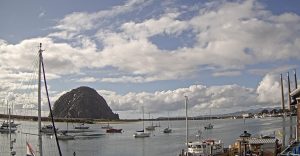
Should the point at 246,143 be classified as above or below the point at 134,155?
above

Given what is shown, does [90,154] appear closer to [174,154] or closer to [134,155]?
[134,155]

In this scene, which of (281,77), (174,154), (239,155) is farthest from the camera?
(174,154)

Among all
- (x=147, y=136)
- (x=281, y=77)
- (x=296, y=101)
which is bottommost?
(x=147, y=136)

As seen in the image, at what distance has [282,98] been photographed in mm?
91812

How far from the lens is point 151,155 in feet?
346

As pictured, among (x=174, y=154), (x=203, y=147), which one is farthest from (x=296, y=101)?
(x=174, y=154)

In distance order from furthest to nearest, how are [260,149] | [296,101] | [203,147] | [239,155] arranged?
[203,147] < [260,149] < [239,155] < [296,101]

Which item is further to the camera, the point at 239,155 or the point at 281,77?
the point at 281,77

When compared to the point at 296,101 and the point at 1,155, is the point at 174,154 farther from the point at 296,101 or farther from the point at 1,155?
the point at 296,101

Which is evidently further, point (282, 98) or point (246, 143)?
point (282, 98)

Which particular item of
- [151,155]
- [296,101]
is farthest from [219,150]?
[296,101]

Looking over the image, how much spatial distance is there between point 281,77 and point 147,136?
103533mm

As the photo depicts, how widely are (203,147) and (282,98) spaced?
980 inches

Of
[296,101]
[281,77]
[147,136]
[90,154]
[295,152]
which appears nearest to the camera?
[295,152]
